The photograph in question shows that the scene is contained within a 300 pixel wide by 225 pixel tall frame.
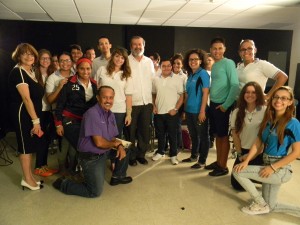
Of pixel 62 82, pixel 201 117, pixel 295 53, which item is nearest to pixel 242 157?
pixel 201 117

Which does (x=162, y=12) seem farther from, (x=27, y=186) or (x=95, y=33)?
(x=27, y=186)

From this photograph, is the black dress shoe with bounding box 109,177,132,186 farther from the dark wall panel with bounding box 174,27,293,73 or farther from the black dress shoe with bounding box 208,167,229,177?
the dark wall panel with bounding box 174,27,293,73

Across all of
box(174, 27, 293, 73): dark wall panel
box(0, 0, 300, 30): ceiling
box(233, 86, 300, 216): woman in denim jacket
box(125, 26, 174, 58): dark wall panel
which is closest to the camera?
box(233, 86, 300, 216): woman in denim jacket

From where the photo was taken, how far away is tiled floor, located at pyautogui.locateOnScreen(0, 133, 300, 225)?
2.15 m

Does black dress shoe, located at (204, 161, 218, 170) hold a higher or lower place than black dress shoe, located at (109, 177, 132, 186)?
higher

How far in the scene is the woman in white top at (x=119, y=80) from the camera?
2.90 meters

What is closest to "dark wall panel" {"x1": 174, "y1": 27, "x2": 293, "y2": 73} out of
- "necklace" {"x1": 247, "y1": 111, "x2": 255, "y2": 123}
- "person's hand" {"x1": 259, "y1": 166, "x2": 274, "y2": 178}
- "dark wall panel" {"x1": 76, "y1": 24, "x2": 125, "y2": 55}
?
"dark wall panel" {"x1": 76, "y1": 24, "x2": 125, "y2": 55}

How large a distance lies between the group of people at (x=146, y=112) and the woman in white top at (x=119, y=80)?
0.01 meters

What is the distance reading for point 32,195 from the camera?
2.55 metres

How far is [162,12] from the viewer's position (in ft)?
15.6

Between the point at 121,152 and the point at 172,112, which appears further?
the point at 172,112

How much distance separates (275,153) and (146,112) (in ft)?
5.35

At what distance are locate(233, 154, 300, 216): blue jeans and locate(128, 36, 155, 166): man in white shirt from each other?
4.63 feet

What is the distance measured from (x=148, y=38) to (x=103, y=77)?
352 centimetres
